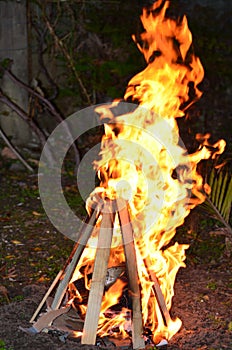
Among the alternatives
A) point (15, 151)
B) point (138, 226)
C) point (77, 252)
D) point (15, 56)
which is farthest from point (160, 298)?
point (15, 56)

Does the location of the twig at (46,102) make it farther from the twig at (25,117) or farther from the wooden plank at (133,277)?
the wooden plank at (133,277)

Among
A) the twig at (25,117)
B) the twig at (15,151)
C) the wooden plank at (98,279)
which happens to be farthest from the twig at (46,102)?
the wooden plank at (98,279)

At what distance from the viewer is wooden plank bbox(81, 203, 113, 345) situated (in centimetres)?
399

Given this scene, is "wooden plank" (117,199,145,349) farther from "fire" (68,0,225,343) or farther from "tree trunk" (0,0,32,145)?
"tree trunk" (0,0,32,145)

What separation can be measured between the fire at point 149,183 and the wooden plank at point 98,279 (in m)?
0.17

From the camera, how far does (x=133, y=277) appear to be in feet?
13.3

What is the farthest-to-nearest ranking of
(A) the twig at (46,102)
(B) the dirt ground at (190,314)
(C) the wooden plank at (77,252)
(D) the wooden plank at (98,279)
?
(A) the twig at (46,102)
(C) the wooden plank at (77,252)
(B) the dirt ground at (190,314)
(D) the wooden plank at (98,279)

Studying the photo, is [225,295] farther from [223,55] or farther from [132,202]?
[223,55]

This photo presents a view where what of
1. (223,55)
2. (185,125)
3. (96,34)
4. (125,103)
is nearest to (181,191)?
(185,125)

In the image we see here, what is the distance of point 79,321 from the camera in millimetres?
4273

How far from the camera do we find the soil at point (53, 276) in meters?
4.19

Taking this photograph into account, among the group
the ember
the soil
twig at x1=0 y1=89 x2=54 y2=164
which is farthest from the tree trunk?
the ember

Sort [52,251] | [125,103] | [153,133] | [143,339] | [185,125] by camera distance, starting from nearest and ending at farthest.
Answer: [143,339] < [153,133] < [52,251] < [185,125] < [125,103]

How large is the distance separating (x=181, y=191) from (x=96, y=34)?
4.31m
